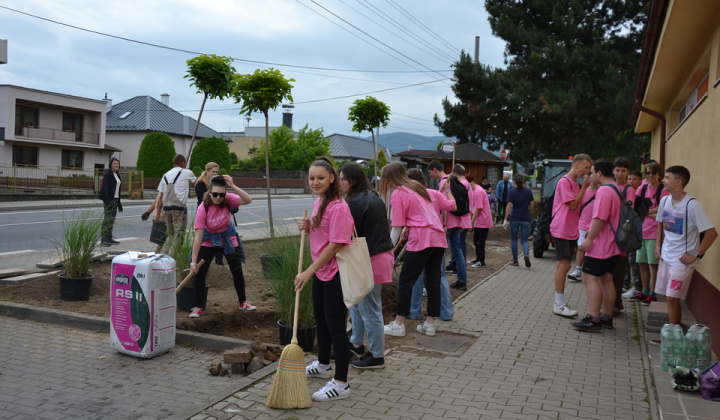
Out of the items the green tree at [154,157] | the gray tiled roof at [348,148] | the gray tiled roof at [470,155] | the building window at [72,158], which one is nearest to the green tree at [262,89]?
the gray tiled roof at [470,155]

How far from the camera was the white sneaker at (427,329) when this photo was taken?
6379 mm

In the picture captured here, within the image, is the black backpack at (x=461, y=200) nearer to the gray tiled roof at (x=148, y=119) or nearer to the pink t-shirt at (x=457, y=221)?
the pink t-shirt at (x=457, y=221)

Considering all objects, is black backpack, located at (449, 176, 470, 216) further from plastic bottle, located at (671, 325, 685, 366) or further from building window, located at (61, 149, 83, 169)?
building window, located at (61, 149, 83, 169)

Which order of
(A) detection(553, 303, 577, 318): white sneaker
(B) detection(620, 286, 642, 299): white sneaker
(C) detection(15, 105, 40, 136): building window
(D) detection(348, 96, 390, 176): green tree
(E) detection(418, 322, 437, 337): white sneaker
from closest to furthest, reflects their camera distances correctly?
(E) detection(418, 322, 437, 337): white sneaker
(A) detection(553, 303, 577, 318): white sneaker
(B) detection(620, 286, 642, 299): white sneaker
(D) detection(348, 96, 390, 176): green tree
(C) detection(15, 105, 40, 136): building window

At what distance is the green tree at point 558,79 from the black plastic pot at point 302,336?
19692mm

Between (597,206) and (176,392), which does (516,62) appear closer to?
(597,206)

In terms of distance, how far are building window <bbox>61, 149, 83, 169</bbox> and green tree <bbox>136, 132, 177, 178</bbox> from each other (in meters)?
9.43

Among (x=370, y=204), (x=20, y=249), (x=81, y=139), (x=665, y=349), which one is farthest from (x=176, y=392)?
(x=81, y=139)

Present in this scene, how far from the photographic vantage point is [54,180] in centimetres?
3169

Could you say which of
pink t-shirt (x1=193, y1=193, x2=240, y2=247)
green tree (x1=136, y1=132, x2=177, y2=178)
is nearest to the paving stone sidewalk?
pink t-shirt (x1=193, y1=193, x2=240, y2=247)

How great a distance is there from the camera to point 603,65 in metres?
23.5

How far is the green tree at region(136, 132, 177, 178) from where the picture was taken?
1593 inches

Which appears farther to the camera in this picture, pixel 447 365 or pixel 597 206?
pixel 597 206

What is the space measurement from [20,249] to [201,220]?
7.32 m
